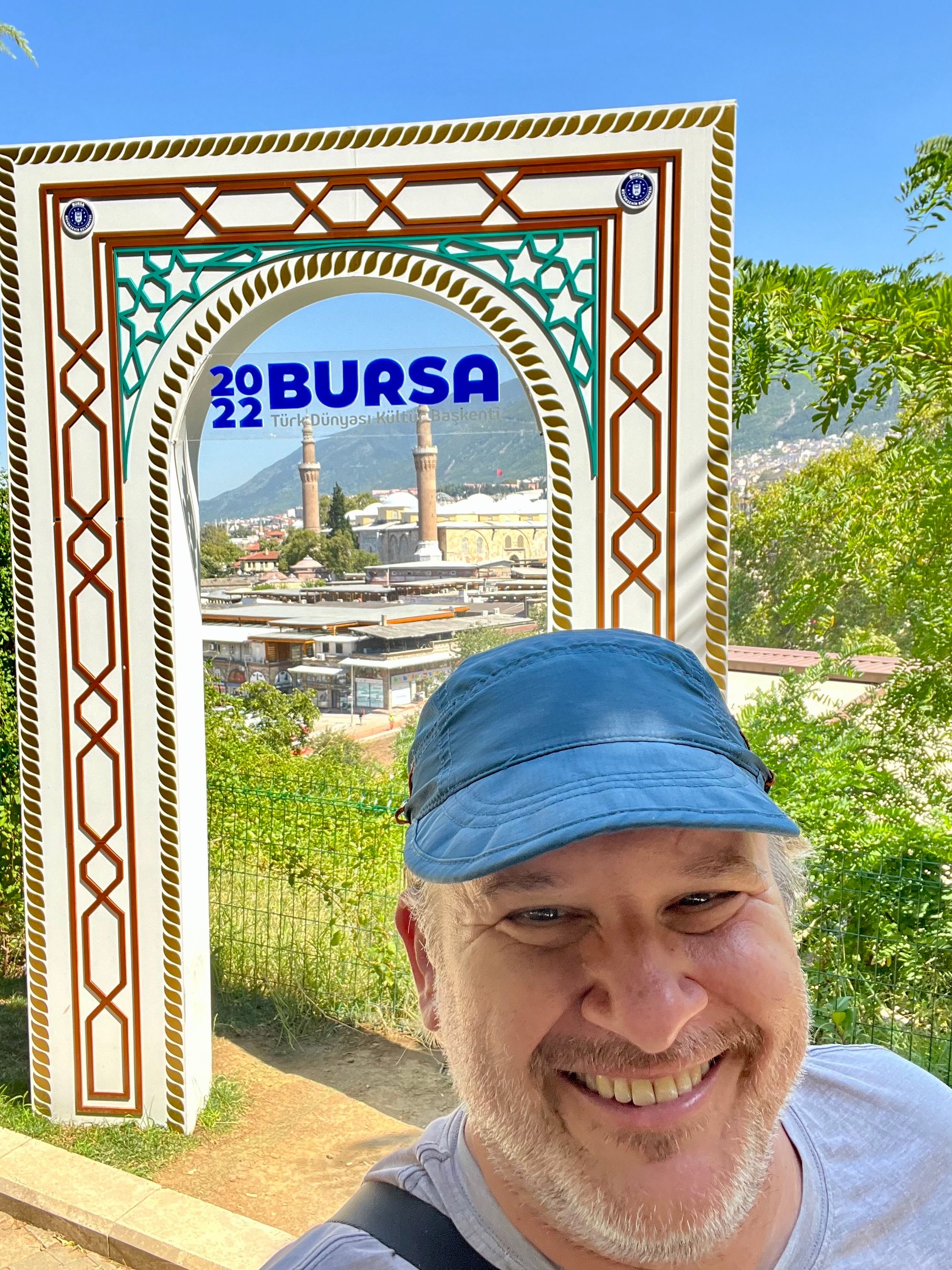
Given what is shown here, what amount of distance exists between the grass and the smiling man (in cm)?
328

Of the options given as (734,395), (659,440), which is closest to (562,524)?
(659,440)

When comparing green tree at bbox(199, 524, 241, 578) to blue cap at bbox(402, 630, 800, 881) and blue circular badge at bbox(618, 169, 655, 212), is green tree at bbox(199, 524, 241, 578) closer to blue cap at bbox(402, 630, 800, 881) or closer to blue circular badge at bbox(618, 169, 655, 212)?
blue circular badge at bbox(618, 169, 655, 212)

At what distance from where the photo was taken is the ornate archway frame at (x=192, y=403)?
11.0 ft

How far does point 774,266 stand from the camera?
466 cm

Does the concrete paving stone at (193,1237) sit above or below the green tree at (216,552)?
below

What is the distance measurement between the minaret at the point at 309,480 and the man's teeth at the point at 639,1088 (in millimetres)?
3142

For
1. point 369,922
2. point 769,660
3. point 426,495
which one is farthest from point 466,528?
point 769,660

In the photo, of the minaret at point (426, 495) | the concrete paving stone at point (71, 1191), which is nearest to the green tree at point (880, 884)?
the minaret at point (426, 495)

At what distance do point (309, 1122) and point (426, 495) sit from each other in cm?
253

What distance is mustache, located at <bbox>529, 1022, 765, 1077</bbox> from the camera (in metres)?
0.92

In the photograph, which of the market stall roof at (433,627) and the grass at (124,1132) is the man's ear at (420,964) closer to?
the market stall roof at (433,627)

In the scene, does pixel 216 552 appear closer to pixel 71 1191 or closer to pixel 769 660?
pixel 71 1191

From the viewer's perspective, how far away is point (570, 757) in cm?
94

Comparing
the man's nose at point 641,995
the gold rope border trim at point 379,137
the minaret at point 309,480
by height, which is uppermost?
the gold rope border trim at point 379,137
